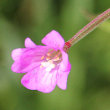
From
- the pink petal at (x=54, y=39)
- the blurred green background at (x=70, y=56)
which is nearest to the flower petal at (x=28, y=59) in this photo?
the pink petal at (x=54, y=39)

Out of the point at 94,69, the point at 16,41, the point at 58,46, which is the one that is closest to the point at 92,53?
the point at 94,69

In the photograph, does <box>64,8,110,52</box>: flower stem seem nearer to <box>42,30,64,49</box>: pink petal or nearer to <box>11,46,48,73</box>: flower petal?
<box>42,30,64,49</box>: pink petal

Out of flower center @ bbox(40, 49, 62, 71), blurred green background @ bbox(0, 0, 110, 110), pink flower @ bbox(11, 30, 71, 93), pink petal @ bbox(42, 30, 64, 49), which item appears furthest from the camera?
blurred green background @ bbox(0, 0, 110, 110)

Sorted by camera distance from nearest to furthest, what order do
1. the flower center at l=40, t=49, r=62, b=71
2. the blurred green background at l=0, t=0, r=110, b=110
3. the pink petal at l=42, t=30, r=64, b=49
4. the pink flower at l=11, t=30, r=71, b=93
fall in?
the pink petal at l=42, t=30, r=64, b=49 → the pink flower at l=11, t=30, r=71, b=93 → the flower center at l=40, t=49, r=62, b=71 → the blurred green background at l=0, t=0, r=110, b=110

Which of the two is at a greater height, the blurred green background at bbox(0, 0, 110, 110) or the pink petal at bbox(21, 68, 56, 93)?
the blurred green background at bbox(0, 0, 110, 110)

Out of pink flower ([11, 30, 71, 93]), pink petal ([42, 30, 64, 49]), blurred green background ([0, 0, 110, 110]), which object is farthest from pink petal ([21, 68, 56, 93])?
blurred green background ([0, 0, 110, 110])

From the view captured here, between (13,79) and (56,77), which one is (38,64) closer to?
(56,77)

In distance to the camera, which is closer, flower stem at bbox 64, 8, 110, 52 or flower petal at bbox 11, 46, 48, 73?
flower stem at bbox 64, 8, 110, 52
